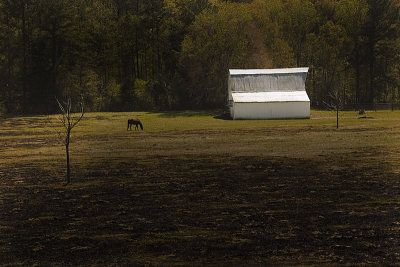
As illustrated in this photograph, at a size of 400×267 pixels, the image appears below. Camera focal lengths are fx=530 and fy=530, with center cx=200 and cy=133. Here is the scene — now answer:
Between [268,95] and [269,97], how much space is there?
1.00 metres

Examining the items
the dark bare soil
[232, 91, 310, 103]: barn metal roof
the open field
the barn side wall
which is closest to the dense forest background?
[232, 91, 310, 103]: barn metal roof

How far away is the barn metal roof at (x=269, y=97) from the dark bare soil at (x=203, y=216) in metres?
41.0

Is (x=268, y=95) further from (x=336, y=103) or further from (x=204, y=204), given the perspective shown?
(x=204, y=204)

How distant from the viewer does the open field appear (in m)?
15.3

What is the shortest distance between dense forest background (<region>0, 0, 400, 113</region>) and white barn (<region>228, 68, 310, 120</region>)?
1197 centimetres

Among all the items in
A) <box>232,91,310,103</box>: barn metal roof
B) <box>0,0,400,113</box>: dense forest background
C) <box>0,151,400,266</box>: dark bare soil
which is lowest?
<box>0,151,400,266</box>: dark bare soil

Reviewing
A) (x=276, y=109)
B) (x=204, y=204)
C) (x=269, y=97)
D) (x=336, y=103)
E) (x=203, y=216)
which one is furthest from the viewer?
(x=336, y=103)

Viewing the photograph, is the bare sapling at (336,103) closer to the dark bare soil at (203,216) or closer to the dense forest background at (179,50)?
the dense forest background at (179,50)

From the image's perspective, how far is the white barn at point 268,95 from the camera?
70625 millimetres

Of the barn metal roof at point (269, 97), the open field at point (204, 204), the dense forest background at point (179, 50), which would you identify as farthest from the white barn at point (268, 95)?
the open field at point (204, 204)

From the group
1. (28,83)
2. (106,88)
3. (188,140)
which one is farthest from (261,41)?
(188,140)

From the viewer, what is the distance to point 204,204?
21094 millimetres

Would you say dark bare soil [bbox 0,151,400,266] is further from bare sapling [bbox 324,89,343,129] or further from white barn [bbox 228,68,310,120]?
white barn [bbox 228,68,310,120]

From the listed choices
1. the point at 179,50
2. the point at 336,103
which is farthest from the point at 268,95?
the point at 179,50
